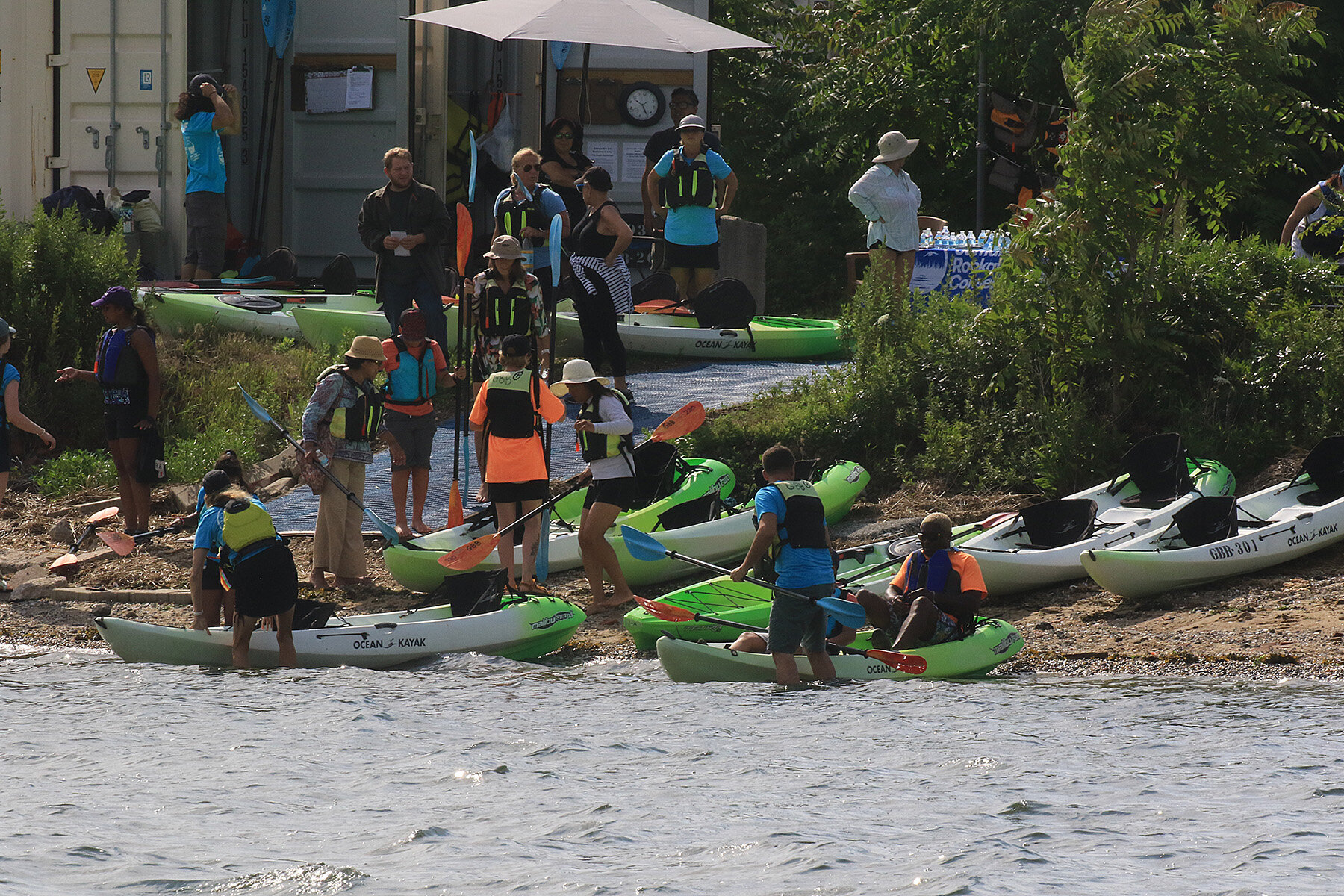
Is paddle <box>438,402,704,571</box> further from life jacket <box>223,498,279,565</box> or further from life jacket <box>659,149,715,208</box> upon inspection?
life jacket <box>659,149,715,208</box>

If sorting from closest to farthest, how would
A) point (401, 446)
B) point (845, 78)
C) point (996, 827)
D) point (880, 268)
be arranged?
point (996, 827), point (401, 446), point (880, 268), point (845, 78)

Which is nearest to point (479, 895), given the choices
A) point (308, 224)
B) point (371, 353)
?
point (371, 353)

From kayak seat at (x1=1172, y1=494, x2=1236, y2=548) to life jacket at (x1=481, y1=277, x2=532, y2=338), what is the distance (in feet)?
14.0

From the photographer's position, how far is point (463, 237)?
36.6 ft

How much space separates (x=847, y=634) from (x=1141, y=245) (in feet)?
15.2

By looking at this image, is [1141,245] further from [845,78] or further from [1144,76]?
[845,78]

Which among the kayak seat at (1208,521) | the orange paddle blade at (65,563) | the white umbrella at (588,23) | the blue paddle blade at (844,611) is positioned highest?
the white umbrella at (588,23)

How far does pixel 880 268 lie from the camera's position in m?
12.9

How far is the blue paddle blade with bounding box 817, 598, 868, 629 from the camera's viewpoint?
8289 mm

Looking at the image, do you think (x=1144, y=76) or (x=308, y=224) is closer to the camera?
(x=1144, y=76)

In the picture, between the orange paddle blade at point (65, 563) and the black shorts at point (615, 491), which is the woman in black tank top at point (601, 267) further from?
the orange paddle blade at point (65, 563)

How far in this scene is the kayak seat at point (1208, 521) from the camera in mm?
9867

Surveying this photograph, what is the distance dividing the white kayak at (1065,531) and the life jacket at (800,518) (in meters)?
1.78

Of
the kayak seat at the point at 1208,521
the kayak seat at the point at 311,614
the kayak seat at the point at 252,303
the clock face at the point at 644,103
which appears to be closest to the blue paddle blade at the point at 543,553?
the kayak seat at the point at 311,614
